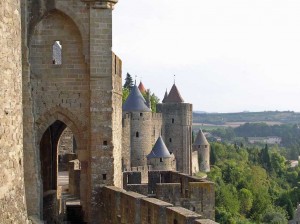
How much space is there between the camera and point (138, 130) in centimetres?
6125

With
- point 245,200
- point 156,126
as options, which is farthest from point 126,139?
point 245,200

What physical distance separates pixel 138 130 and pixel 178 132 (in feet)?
28.7

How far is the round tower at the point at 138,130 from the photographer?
2382 inches

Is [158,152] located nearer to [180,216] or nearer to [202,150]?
[202,150]

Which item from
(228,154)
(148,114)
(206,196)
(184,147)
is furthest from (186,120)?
(206,196)

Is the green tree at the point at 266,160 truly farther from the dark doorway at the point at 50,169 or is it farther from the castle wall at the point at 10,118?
the castle wall at the point at 10,118

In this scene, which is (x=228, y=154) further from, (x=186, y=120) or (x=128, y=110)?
(x=128, y=110)

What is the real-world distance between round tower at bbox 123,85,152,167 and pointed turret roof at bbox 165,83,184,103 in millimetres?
10228

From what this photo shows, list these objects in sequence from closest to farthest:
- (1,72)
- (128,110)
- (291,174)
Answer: (1,72), (128,110), (291,174)

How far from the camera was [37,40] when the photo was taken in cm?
1881

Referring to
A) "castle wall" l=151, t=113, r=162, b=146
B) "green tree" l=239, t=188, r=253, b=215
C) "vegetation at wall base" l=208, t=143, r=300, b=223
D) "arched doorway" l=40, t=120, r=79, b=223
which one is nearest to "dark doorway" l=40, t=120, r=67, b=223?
"arched doorway" l=40, t=120, r=79, b=223

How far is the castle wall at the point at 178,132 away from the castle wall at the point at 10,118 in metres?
56.6

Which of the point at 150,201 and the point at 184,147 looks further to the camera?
the point at 184,147

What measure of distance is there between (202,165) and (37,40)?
221 feet
